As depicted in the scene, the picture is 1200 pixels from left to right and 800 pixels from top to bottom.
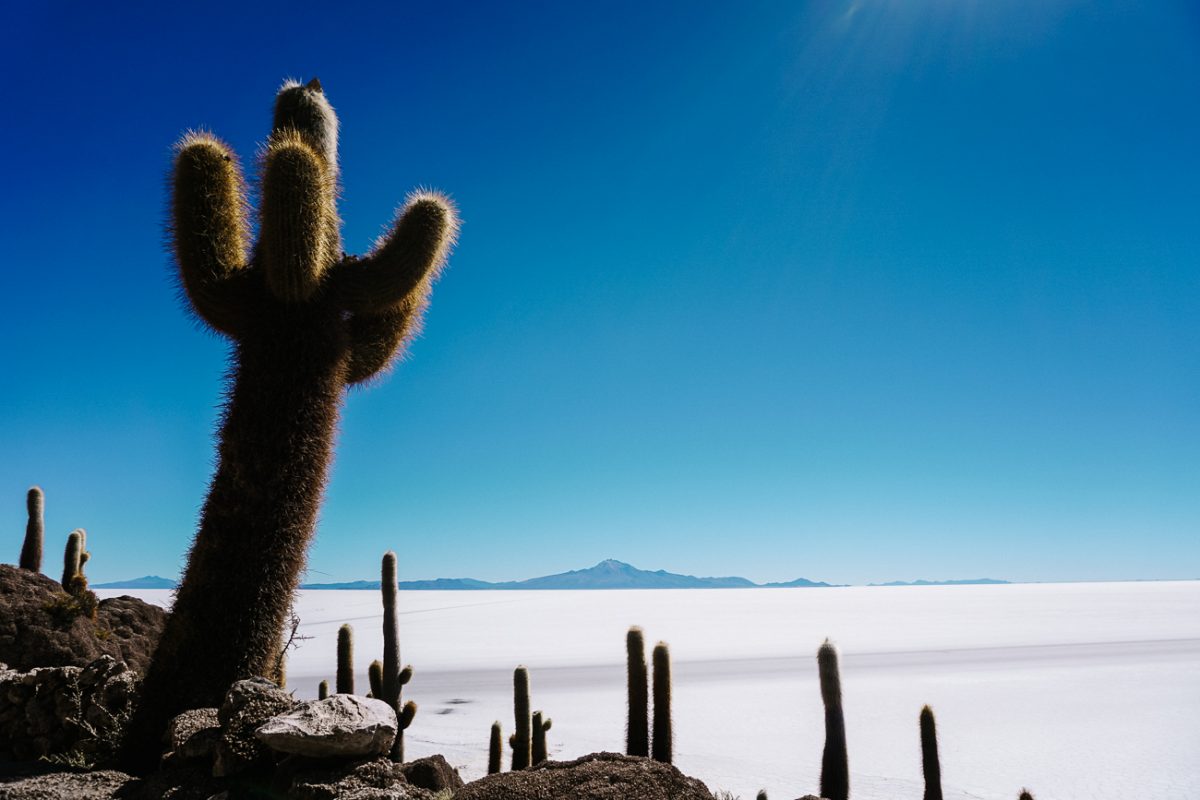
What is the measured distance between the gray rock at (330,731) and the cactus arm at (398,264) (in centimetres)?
374

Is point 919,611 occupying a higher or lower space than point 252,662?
lower

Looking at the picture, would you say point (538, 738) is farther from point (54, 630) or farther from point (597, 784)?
point (54, 630)

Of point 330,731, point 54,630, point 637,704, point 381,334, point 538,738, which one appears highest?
point 381,334

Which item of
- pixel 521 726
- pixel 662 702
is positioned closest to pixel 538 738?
pixel 521 726

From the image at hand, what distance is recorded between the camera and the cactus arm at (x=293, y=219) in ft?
22.9

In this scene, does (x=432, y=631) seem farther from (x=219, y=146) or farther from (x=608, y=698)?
(x=219, y=146)

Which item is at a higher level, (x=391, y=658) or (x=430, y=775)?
(x=391, y=658)

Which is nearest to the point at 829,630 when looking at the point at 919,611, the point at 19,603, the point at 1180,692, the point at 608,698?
the point at 919,611

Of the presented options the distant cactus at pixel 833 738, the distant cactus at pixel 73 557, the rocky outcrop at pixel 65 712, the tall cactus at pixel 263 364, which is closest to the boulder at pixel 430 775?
the tall cactus at pixel 263 364

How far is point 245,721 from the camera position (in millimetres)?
5594

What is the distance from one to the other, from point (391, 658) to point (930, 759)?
588cm

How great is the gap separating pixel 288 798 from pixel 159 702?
206 cm

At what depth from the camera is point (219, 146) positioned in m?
7.61

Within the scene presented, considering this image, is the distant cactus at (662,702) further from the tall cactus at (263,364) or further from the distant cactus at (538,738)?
the tall cactus at (263,364)
